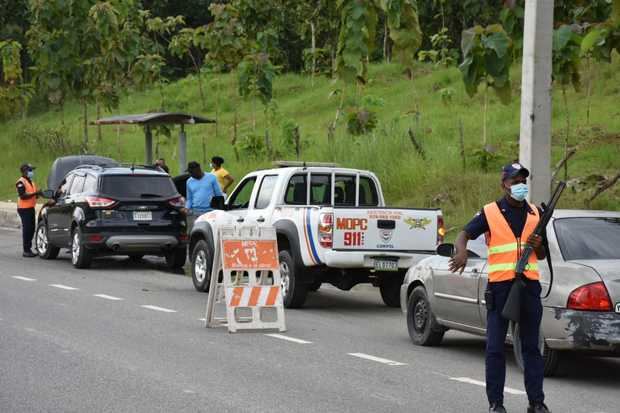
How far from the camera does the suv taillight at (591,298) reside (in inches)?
392

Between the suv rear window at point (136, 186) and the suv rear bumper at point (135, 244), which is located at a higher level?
the suv rear window at point (136, 186)

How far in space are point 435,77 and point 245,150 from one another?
8613 mm

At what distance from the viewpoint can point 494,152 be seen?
25.1m

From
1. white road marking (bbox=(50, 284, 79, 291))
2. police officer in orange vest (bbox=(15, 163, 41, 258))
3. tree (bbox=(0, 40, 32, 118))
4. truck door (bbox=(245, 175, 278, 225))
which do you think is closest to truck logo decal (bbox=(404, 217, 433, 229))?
truck door (bbox=(245, 175, 278, 225))

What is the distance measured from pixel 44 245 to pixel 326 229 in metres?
9.82

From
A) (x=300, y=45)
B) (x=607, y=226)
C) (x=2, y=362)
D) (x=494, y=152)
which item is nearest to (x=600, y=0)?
(x=607, y=226)

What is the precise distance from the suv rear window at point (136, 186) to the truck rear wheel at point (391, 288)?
621 cm

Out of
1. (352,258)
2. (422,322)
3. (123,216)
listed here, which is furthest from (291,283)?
(123,216)

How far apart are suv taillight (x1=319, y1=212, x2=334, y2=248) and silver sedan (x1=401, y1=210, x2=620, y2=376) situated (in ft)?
8.03

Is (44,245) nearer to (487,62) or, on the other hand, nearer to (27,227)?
(27,227)

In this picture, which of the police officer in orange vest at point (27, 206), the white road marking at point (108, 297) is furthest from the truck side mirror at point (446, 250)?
the police officer in orange vest at point (27, 206)

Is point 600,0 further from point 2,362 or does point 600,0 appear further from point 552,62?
point 2,362

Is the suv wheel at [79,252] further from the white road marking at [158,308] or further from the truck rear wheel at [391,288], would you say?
the truck rear wheel at [391,288]

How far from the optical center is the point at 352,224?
50.0 feet
